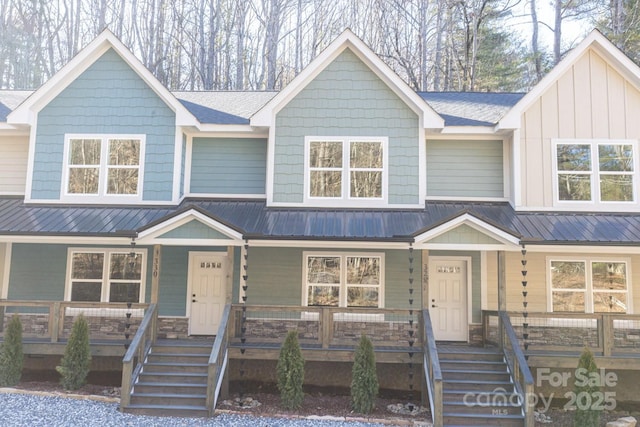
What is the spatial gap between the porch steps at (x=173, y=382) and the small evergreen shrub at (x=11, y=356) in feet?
9.21

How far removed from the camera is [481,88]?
2641 cm

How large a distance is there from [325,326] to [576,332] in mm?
5507

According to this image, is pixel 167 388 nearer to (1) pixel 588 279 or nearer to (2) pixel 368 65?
(2) pixel 368 65

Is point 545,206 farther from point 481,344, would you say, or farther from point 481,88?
point 481,88

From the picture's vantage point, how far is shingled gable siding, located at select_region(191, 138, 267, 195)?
12.0 m

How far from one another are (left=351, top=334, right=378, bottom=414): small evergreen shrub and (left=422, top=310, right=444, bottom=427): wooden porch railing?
1.09m

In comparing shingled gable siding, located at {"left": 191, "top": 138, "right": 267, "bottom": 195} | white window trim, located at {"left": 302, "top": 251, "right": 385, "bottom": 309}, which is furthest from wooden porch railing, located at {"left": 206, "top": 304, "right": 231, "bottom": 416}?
shingled gable siding, located at {"left": 191, "top": 138, "right": 267, "bottom": 195}

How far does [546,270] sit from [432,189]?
3.45 meters

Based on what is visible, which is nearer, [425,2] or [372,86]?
[372,86]

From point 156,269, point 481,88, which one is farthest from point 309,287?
point 481,88

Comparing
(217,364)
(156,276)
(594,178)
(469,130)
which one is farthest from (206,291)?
(594,178)

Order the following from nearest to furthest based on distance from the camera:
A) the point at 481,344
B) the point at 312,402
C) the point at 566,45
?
the point at 312,402, the point at 481,344, the point at 566,45

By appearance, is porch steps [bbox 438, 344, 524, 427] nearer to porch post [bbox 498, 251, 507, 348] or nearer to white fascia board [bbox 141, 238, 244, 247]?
porch post [bbox 498, 251, 507, 348]

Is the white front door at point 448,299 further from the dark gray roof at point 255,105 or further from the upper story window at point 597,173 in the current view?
the dark gray roof at point 255,105
